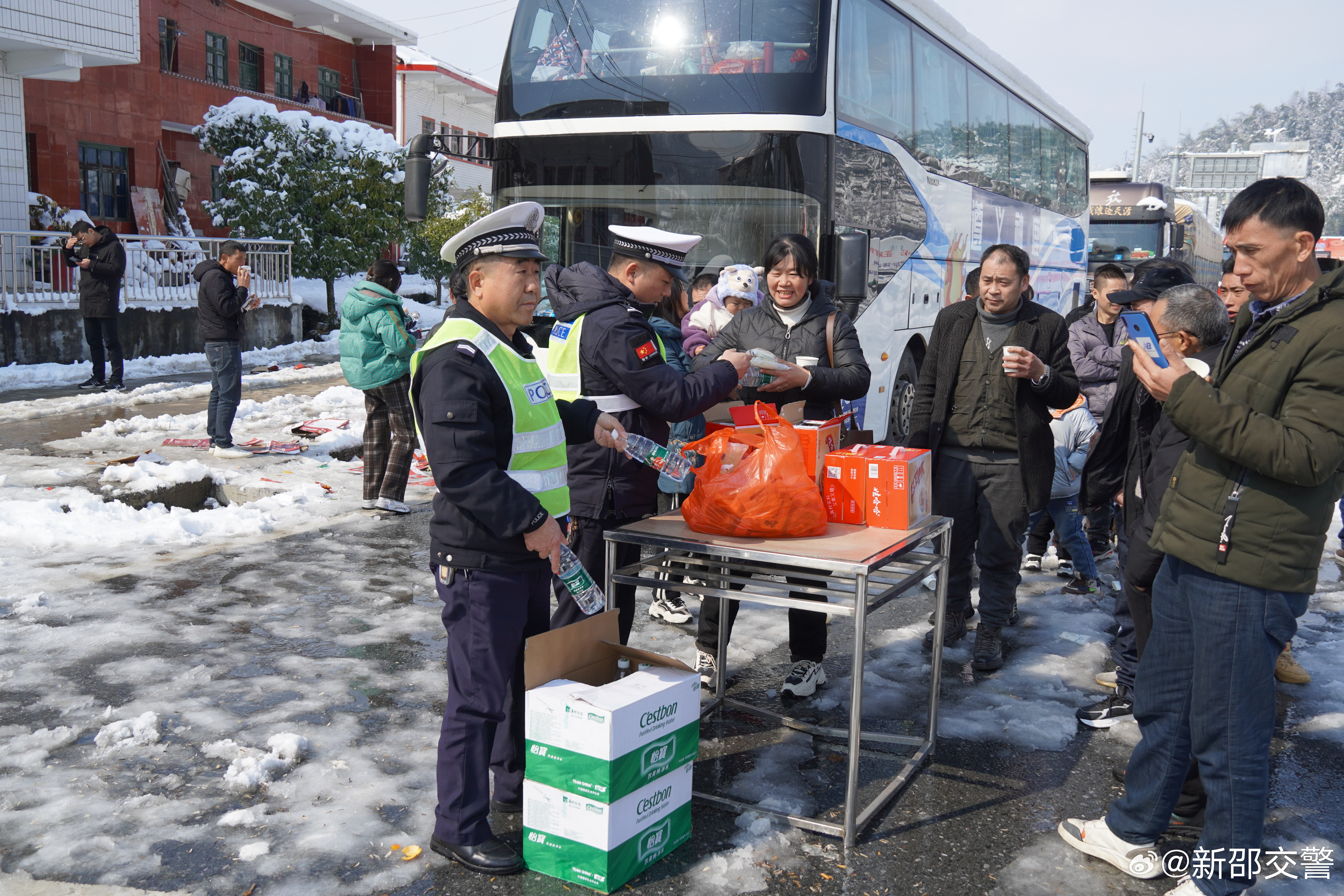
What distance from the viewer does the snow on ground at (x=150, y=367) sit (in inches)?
532

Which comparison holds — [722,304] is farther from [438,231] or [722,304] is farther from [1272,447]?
[438,231]

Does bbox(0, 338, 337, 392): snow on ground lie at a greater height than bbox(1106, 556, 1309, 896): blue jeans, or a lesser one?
greater

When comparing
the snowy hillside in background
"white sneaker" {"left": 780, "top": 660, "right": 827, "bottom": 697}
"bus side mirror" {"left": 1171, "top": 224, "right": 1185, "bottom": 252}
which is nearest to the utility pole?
"bus side mirror" {"left": 1171, "top": 224, "right": 1185, "bottom": 252}

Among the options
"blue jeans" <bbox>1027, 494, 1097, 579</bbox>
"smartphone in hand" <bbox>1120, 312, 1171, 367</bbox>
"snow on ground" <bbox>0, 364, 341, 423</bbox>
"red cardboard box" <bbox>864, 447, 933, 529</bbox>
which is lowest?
"blue jeans" <bbox>1027, 494, 1097, 579</bbox>

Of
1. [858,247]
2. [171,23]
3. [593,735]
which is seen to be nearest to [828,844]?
[593,735]

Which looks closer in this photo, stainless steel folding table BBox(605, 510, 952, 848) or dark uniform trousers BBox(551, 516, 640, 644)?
stainless steel folding table BBox(605, 510, 952, 848)

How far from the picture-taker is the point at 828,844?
349 centimetres

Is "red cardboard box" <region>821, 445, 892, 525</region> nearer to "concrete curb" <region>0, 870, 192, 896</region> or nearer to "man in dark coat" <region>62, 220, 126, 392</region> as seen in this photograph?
"concrete curb" <region>0, 870, 192, 896</region>

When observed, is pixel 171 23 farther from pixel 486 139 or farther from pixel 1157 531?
pixel 1157 531

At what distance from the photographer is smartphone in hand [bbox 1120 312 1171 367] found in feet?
9.43

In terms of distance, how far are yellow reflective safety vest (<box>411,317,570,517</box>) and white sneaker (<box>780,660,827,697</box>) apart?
1.82 m

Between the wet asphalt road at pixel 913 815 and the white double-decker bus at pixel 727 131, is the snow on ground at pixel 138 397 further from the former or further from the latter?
the wet asphalt road at pixel 913 815

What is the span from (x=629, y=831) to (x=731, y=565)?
43.7 inches

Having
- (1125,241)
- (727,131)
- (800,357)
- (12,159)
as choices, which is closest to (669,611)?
(800,357)
